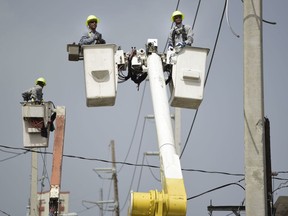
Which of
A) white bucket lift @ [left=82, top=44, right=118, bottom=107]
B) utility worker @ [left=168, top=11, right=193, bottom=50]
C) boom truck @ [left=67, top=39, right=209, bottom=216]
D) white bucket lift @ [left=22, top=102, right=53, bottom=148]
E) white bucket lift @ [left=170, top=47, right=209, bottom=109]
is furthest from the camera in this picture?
white bucket lift @ [left=22, top=102, right=53, bottom=148]

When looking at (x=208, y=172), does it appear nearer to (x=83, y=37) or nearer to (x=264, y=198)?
(x=83, y=37)

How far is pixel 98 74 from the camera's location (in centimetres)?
938

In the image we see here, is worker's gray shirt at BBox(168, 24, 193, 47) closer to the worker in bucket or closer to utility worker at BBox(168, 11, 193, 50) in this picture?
utility worker at BBox(168, 11, 193, 50)

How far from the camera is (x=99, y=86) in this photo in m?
9.42

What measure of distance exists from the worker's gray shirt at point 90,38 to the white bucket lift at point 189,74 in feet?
6.32

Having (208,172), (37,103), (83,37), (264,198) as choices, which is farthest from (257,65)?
(208,172)

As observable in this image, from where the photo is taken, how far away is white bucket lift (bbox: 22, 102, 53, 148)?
37.7 ft

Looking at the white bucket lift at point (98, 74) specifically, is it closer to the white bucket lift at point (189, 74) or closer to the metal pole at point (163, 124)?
the metal pole at point (163, 124)

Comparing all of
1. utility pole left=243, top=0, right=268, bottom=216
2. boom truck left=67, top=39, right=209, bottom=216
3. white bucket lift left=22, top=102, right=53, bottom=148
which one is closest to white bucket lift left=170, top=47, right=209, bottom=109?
boom truck left=67, top=39, right=209, bottom=216

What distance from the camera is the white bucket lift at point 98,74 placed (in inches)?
369

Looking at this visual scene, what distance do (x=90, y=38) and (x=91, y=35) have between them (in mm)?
131

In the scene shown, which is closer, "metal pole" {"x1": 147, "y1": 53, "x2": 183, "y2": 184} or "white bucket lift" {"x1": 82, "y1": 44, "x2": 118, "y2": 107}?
"metal pole" {"x1": 147, "y1": 53, "x2": 183, "y2": 184}

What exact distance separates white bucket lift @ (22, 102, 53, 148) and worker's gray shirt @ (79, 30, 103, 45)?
1859 millimetres

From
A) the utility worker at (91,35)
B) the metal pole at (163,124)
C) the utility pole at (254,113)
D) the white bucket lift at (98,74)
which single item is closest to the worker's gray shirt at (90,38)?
the utility worker at (91,35)
